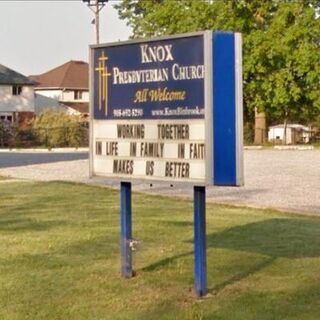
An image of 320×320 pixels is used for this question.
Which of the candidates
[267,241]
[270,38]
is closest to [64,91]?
[270,38]

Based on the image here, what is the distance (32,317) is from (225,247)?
12.0 ft

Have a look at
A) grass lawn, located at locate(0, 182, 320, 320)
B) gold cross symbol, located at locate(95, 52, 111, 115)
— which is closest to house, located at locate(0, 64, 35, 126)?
grass lawn, located at locate(0, 182, 320, 320)

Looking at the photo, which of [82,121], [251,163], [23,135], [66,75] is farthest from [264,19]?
[66,75]

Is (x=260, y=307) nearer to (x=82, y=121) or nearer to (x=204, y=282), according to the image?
(x=204, y=282)

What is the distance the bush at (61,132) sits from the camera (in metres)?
58.3

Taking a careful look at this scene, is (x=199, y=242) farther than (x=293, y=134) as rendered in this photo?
No

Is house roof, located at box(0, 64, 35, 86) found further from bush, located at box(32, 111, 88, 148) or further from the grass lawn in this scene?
the grass lawn

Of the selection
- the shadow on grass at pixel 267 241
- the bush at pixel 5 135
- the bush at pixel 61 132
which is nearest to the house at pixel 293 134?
the bush at pixel 61 132

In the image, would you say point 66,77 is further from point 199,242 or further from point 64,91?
point 199,242

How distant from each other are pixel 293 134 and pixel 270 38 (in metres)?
15.4

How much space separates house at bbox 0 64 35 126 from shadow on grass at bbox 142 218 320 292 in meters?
67.3

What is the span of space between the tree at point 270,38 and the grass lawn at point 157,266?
39210mm

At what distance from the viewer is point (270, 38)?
5397cm

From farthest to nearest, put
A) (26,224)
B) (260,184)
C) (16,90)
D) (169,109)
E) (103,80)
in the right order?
(16,90), (260,184), (26,224), (103,80), (169,109)
